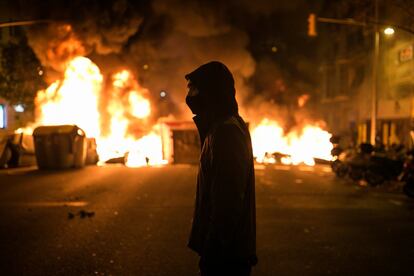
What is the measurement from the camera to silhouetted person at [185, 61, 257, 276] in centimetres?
274

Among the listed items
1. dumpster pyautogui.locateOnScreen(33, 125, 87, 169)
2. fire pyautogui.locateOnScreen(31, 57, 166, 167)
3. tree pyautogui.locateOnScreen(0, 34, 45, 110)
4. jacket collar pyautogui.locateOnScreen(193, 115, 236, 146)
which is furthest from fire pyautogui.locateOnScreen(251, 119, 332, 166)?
jacket collar pyautogui.locateOnScreen(193, 115, 236, 146)

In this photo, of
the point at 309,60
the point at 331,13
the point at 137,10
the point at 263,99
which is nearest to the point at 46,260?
the point at 137,10

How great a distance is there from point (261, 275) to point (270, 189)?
7262 millimetres

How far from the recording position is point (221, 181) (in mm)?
2748

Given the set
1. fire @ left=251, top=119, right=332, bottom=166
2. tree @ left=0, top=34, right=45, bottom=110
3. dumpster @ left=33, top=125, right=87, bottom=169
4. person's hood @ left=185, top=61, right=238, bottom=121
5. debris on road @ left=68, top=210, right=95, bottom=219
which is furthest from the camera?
fire @ left=251, top=119, right=332, bottom=166

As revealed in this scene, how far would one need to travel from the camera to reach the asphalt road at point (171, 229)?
18.7 feet

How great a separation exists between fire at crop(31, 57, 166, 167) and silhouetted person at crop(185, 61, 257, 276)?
67.1ft

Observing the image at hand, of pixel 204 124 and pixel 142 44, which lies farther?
pixel 142 44

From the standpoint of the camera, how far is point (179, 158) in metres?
20.7

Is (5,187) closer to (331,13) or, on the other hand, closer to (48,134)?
(48,134)

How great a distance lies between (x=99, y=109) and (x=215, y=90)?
2490 centimetres

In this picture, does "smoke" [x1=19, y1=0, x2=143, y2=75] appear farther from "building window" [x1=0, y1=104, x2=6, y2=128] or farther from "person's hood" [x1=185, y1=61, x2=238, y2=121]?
"person's hood" [x1=185, y1=61, x2=238, y2=121]

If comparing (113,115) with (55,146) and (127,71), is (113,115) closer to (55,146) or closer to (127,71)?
(127,71)

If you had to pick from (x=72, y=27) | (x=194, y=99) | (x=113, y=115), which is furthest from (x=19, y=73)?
(x=194, y=99)
